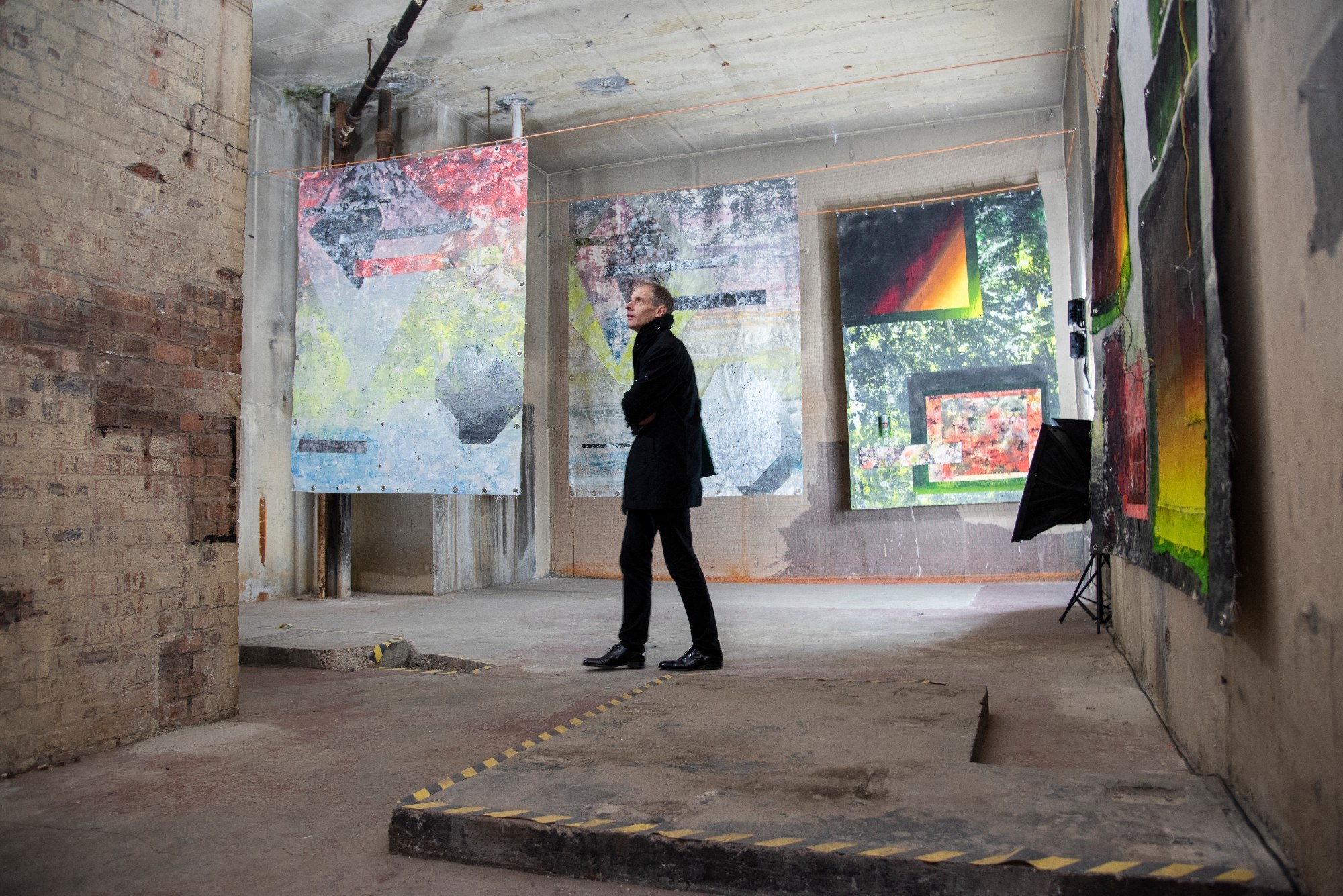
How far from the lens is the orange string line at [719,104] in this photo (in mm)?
5646

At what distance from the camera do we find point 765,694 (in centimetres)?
261

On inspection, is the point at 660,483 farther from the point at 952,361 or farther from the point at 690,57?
the point at 952,361

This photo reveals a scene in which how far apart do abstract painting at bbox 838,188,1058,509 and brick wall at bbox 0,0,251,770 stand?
14.9 ft

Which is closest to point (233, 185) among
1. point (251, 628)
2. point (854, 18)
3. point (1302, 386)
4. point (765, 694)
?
point (765, 694)

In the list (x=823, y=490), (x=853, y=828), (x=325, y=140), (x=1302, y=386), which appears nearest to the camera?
(x=1302, y=386)

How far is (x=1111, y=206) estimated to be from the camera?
294 centimetres

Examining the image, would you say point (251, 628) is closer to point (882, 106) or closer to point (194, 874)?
point (194, 874)

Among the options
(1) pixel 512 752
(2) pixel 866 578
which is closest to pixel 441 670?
(1) pixel 512 752

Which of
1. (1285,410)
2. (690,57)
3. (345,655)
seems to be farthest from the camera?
(690,57)

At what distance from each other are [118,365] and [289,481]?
3675 mm

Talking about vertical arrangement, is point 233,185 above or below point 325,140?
below

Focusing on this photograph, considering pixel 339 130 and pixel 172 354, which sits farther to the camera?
pixel 339 130

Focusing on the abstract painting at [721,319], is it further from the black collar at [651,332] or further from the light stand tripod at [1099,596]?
the black collar at [651,332]

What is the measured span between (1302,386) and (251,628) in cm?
413
